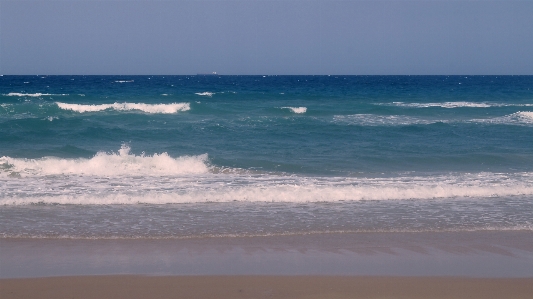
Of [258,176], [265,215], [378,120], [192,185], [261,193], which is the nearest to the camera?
[265,215]

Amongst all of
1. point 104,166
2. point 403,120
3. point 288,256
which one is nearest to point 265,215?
point 288,256

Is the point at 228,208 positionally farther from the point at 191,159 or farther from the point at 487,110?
the point at 487,110

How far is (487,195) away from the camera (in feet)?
33.8

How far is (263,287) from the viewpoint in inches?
227

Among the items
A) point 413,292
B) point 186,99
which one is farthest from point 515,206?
point 186,99

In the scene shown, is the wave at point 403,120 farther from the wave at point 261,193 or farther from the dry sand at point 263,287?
the dry sand at point 263,287

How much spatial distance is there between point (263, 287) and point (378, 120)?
61.7 ft

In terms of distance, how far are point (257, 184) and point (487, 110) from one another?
22.1m

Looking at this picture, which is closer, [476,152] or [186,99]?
[476,152]

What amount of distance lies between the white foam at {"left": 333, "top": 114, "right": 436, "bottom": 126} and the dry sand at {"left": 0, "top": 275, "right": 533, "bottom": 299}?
54.2 ft

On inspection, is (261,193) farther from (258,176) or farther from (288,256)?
(288,256)

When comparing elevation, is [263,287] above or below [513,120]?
below

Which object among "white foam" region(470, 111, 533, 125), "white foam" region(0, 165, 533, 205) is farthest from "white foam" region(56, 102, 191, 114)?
"white foam" region(470, 111, 533, 125)

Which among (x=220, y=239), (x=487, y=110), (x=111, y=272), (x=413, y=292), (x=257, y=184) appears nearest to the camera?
(x=413, y=292)
